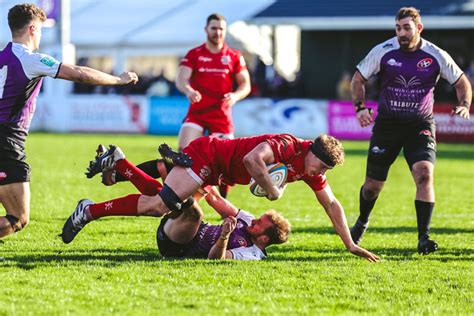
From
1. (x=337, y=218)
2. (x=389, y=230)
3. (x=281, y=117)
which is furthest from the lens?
(x=281, y=117)

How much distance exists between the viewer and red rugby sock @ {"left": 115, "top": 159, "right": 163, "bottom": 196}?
7852mm

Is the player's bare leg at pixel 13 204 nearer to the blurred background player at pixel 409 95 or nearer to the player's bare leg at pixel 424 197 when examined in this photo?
the blurred background player at pixel 409 95

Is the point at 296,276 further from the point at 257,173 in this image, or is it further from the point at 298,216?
the point at 298,216

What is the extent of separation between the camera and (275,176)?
7.31m

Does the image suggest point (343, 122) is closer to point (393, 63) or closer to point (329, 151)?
point (393, 63)

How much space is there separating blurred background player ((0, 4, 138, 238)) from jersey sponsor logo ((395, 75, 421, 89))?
281 cm

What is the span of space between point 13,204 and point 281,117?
70.3 feet

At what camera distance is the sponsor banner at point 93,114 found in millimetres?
30453

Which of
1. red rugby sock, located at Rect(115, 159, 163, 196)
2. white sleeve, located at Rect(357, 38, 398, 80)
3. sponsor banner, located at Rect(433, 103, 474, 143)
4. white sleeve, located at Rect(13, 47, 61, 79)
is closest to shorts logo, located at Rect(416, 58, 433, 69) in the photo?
white sleeve, located at Rect(357, 38, 398, 80)

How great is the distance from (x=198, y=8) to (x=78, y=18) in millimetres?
4935

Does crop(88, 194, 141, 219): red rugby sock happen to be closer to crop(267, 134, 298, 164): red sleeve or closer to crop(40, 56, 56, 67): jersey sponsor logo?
crop(267, 134, 298, 164): red sleeve

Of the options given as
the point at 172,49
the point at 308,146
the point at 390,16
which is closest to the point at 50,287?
the point at 308,146

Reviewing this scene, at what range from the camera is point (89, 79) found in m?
6.98

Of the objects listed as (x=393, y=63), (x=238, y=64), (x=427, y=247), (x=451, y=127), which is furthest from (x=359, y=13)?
(x=427, y=247)
